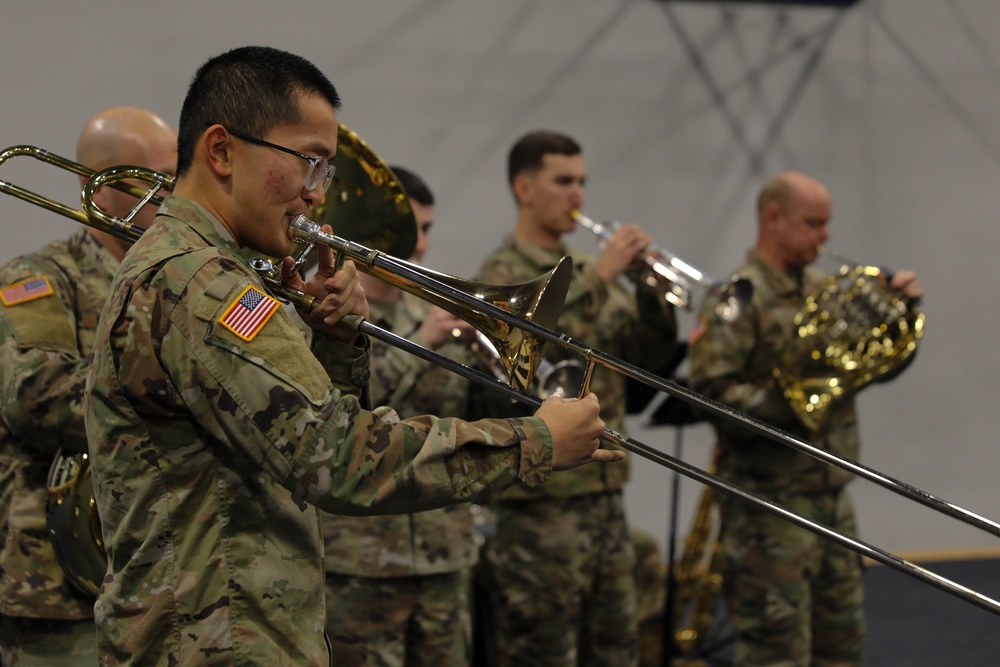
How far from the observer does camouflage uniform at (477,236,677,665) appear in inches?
146

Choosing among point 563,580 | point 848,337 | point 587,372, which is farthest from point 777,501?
point 587,372

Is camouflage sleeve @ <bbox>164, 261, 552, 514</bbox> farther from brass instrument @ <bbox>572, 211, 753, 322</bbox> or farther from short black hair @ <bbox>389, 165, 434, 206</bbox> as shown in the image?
brass instrument @ <bbox>572, 211, 753, 322</bbox>

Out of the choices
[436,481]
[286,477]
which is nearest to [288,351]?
[286,477]

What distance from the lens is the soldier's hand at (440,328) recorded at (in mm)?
3170

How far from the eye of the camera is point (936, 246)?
636cm

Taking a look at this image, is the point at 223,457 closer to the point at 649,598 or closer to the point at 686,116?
the point at 649,598

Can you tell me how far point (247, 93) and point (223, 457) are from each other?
0.57 metres

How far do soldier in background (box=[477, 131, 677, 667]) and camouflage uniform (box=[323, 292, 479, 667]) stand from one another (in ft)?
1.44

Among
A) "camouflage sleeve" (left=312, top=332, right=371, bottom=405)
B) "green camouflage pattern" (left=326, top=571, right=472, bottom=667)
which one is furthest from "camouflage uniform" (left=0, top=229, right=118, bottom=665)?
"green camouflage pattern" (left=326, top=571, right=472, bottom=667)

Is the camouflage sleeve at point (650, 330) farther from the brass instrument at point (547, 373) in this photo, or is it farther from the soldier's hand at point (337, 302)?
the soldier's hand at point (337, 302)

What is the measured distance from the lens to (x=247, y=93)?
1.75 metres

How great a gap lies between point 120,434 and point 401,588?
166 cm

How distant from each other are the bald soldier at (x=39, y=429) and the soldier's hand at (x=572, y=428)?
1111 mm

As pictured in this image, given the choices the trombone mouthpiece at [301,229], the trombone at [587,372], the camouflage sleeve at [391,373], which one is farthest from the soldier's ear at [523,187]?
the trombone mouthpiece at [301,229]
